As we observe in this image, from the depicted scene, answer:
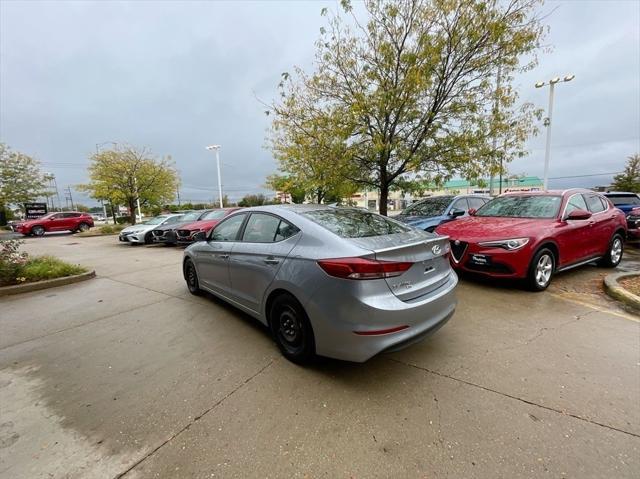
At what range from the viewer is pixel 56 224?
22.0 metres

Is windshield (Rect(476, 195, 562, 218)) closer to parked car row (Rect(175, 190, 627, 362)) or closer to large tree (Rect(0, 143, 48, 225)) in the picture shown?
parked car row (Rect(175, 190, 627, 362))

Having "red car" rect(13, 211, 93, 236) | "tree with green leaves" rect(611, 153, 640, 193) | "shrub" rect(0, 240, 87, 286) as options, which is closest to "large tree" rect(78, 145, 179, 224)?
"red car" rect(13, 211, 93, 236)

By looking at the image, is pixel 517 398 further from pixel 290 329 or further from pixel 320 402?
pixel 290 329

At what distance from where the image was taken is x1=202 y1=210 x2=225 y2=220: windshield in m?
11.8

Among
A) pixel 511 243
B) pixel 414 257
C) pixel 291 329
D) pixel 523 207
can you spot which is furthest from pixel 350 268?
pixel 523 207

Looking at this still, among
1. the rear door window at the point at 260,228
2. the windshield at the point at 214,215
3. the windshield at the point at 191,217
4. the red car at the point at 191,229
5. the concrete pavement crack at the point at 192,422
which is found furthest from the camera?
the windshield at the point at 191,217

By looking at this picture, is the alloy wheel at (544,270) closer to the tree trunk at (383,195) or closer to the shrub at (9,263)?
the tree trunk at (383,195)

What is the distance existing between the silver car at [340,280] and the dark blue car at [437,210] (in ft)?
14.1

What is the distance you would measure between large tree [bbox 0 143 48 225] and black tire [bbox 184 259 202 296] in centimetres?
3461

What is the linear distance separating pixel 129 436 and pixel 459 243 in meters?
4.85

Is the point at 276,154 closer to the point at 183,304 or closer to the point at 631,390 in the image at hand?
the point at 183,304

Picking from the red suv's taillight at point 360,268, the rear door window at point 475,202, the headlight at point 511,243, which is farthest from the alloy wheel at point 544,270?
the rear door window at point 475,202

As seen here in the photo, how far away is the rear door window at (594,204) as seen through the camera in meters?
5.68

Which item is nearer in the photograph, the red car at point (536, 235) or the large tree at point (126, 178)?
the red car at point (536, 235)
